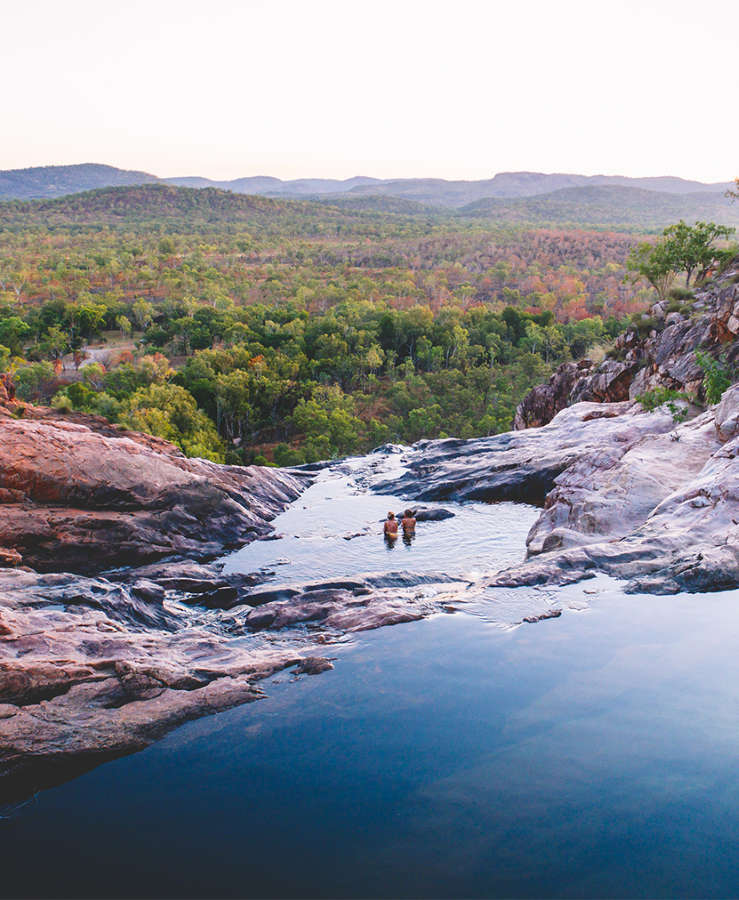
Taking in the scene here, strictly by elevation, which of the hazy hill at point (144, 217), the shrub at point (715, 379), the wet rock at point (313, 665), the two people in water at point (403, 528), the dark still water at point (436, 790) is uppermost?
the hazy hill at point (144, 217)

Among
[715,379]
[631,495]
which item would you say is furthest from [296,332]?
[631,495]

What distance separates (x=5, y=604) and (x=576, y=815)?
11.1m

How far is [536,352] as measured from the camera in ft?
239

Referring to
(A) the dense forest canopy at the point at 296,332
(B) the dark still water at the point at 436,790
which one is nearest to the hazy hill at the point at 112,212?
(A) the dense forest canopy at the point at 296,332

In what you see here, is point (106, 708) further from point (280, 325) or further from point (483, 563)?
point (280, 325)

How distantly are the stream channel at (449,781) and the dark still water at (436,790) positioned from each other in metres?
0.03

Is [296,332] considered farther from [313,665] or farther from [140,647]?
[313,665]

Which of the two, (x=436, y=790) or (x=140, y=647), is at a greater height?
(x=140, y=647)

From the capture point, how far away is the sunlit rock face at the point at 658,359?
2619cm

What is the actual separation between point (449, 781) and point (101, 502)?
556 inches

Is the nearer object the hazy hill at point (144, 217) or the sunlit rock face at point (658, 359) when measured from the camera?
the sunlit rock face at point (658, 359)

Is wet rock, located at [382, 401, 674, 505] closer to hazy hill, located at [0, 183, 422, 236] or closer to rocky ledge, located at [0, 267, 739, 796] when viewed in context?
rocky ledge, located at [0, 267, 739, 796]

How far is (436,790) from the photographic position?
8688 millimetres

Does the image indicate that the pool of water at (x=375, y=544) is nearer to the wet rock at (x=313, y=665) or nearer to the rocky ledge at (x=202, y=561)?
the rocky ledge at (x=202, y=561)
